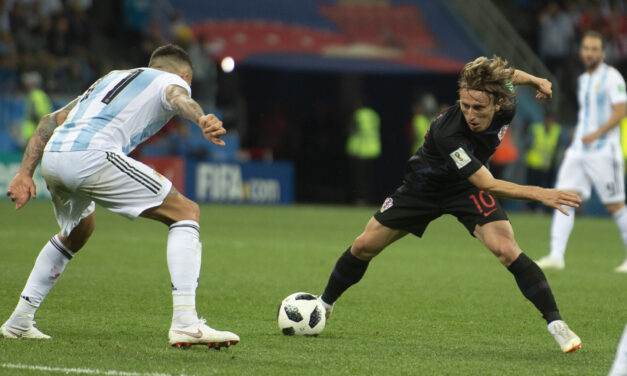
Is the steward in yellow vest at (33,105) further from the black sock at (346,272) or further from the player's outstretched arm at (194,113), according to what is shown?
the player's outstretched arm at (194,113)

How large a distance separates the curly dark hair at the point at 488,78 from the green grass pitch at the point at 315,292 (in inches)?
57.3

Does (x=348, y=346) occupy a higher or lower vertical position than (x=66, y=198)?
lower

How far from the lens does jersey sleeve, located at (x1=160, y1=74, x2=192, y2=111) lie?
215 inches

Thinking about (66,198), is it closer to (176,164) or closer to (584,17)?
(176,164)

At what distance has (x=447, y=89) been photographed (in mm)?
25484

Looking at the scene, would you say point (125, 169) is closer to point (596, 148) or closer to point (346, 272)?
point (346, 272)

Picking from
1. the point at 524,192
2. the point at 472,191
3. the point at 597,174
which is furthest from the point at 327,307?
the point at 597,174

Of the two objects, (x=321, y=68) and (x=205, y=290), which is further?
(x=321, y=68)

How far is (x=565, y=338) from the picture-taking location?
18.5 feet

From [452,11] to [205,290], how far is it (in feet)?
59.3

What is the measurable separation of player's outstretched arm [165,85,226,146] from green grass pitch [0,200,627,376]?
113 centimetres

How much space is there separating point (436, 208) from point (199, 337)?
5.70ft

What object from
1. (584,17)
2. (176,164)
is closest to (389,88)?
(584,17)

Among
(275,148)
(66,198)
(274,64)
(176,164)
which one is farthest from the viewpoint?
(275,148)
